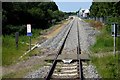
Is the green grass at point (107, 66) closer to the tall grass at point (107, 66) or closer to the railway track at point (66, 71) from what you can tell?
the tall grass at point (107, 66)

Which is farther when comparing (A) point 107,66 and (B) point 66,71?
(A) point 107,66

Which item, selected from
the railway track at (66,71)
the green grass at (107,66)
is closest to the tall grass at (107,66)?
the green grass at (107,66)

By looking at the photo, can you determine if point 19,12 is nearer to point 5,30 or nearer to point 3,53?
point 5,30

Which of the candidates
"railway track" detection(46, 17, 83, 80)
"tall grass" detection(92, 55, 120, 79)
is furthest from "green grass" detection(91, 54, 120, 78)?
"railway track" detection(46, 17, 83, 80)

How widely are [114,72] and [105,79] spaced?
978 millimetres

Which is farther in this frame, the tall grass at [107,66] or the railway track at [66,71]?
the tall grass at [107,66]

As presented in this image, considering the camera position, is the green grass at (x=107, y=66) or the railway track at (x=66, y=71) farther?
the green grass at (x=107, y=66)

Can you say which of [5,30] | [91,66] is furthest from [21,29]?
[91,66]

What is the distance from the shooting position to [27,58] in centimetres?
1642

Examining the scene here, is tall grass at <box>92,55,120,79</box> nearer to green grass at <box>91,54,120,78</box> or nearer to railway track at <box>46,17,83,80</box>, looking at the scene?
green grass at <box>91,54,120,78</box>

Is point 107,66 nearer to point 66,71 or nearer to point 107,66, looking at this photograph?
point 107,66

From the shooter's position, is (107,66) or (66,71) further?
(107,66)

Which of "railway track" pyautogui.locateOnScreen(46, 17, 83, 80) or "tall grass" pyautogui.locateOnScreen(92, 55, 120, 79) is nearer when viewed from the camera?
"railway track" pyautogui.locateOnScreen(46, 17, 83, 80)

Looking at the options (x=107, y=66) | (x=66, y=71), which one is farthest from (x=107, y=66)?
(x=66, y=71)
